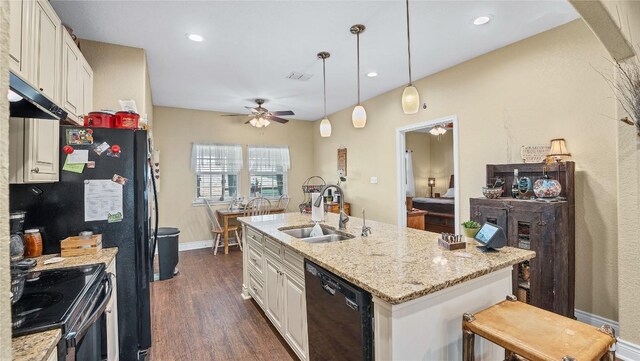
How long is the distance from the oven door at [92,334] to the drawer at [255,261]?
128 centimetres

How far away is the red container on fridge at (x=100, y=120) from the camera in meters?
2.02

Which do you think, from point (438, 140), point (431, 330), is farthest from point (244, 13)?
point (438, 140)

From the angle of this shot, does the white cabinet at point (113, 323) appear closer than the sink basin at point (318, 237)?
Yes

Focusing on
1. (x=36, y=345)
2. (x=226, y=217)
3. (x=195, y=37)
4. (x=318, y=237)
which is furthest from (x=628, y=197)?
(x=226, y=217)

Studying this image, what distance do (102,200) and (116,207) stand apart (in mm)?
93

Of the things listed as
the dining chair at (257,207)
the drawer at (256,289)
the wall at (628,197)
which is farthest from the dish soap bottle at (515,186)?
the dining chair at (257,207)

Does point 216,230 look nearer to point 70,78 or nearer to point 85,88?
point 85,88

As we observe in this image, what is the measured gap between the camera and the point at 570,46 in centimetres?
259

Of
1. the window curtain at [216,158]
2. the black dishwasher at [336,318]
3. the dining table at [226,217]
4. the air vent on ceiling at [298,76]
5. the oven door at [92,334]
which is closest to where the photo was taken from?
the oven door at [92,334]

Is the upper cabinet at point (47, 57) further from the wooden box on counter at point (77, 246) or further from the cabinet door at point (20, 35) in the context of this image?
the wooden box on counter at point (77, 246)

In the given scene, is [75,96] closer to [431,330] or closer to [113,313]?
[113,313]

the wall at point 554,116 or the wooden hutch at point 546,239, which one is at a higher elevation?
the wall at point 554,116

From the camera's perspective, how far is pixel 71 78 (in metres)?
2.12

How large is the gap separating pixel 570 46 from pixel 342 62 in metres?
A: 2.19
